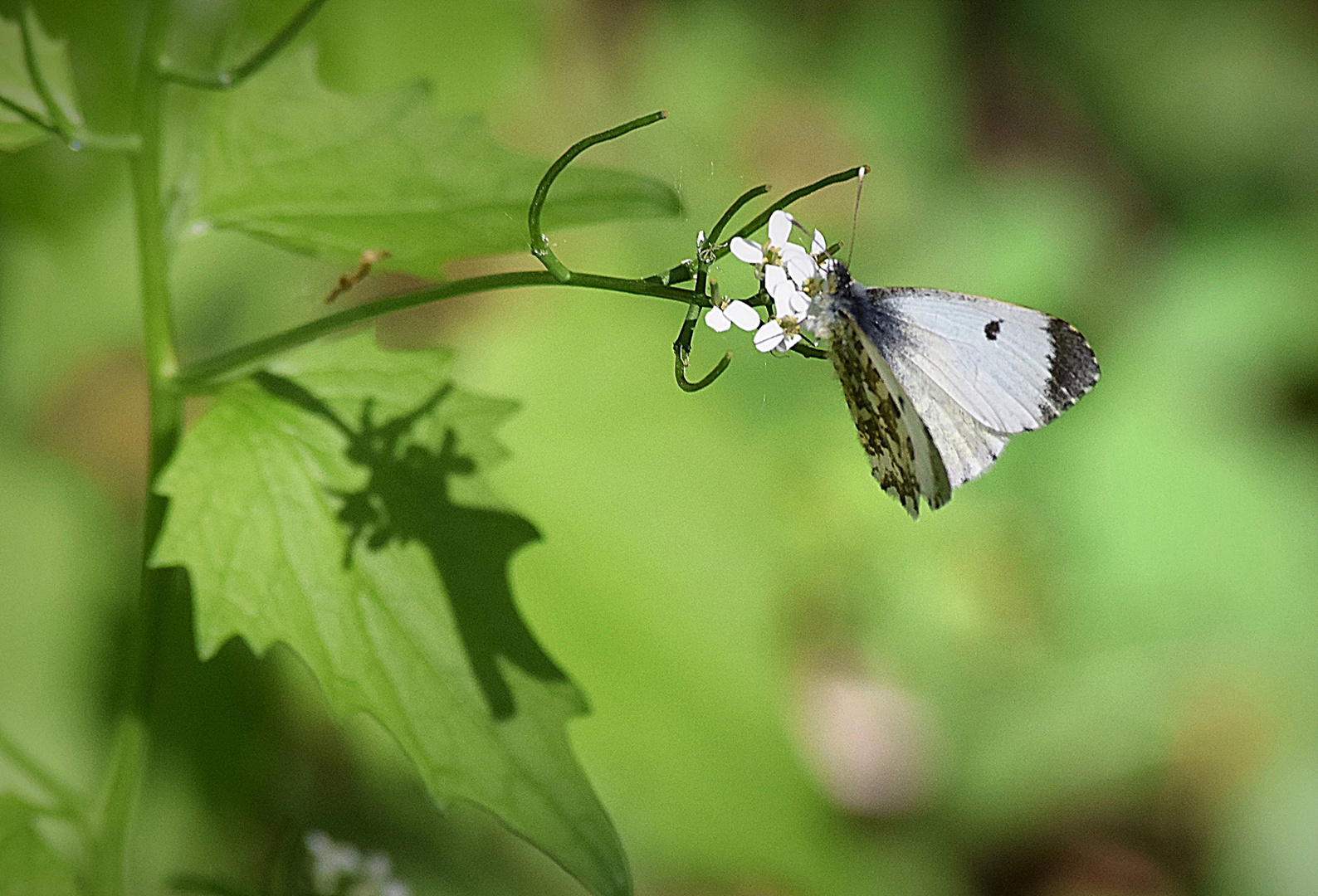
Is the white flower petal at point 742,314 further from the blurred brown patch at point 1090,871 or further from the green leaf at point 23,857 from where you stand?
the blurred brown patch at point 1090,871

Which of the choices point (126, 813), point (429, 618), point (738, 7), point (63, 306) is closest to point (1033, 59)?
point (738, 7)

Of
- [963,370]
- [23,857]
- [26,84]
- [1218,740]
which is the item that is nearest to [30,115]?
[26,84]

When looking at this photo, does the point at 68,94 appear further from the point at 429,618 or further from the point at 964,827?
the point at 964,827

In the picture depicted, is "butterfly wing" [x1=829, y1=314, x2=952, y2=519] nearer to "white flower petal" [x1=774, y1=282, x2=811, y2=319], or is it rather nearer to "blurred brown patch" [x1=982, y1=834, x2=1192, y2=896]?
"white flower petal" [x1=774, y1=282, x2=811, y2=319]

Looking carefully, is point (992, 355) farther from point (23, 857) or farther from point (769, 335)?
point (23, 857)

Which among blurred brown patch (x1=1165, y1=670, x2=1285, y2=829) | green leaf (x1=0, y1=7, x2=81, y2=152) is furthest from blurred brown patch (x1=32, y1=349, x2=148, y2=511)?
blurred brown patch (x1=1165, y1=670, x2=1285, y2=829)
